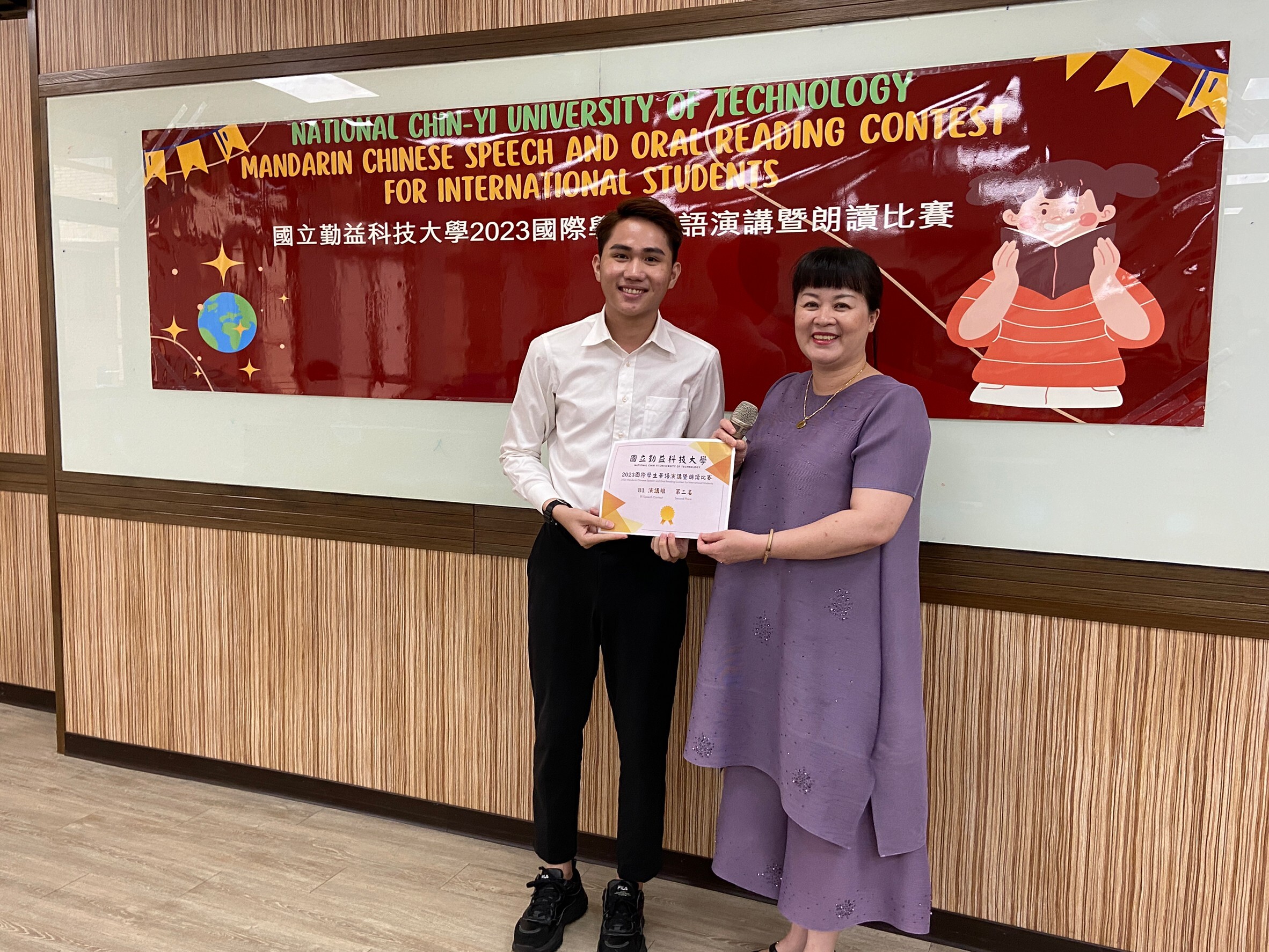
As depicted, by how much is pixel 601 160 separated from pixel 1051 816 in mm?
1980

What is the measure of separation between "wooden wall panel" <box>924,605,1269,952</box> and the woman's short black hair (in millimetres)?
855

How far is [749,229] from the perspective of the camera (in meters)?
2.30

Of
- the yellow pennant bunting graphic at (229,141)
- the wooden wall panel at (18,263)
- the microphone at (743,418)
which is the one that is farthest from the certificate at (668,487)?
the wooden wall panel at (18,263)

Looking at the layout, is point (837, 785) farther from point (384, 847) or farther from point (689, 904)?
point (384, 847)

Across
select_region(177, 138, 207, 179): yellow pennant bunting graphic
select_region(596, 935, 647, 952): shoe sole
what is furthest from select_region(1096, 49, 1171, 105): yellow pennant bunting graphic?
select_region(177, 138, 207, 179): yellow pennant bunting graphic

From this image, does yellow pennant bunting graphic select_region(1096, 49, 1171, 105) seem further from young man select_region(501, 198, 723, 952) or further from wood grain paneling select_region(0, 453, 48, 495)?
wood grain paneling select_region(0, 453, 48, 495)

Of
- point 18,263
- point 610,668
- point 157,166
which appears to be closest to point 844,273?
point 610,668

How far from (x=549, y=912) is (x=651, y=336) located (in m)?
1.41

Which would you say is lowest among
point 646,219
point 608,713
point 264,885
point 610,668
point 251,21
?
point 264,885

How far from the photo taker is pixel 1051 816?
2.18 meters

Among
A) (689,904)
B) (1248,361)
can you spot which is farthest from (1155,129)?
(689,904)

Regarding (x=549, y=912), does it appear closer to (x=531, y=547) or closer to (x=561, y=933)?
(x=561, y=933)

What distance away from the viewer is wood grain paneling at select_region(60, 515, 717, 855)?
8.75ft

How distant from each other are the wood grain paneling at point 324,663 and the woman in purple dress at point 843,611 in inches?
22.4
